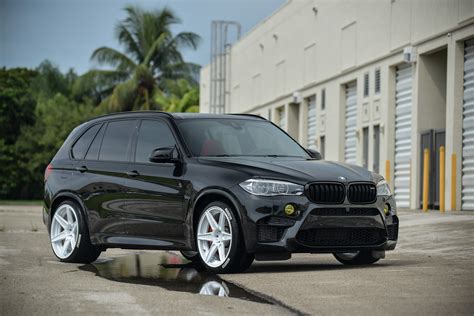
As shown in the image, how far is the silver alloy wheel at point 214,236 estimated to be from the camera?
420 inches

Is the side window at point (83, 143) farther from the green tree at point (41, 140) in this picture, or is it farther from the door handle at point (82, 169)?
the green tree at point (41, 140)

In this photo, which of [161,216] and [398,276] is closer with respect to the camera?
[398,276]

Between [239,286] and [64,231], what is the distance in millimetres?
3796

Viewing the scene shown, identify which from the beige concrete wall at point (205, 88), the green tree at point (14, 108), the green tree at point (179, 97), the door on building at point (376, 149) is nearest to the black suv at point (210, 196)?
the door on building at point (376, 149)

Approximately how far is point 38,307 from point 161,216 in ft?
11.3

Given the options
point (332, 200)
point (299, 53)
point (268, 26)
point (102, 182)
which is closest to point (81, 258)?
point (102, 182)

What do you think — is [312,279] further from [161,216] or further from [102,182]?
[102,182]

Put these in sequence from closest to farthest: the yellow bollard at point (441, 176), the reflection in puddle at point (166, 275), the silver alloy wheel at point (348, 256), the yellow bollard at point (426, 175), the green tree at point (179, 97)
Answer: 1. the reflection in puddle at point (166, 275)
2. the silver alloy wheel at point (348, 256)
3. the yellow bollard at point (441, 176)
4. the yellow bollard at point (426, 175)
5. the green tree at point (179, 97)

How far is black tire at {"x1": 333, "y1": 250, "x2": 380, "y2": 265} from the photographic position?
11.9 m

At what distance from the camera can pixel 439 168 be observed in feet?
87.9

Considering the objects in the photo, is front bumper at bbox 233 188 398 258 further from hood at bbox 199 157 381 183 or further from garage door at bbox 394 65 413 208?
garage door at bbox 394 65 413 208

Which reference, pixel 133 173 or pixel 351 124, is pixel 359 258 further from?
pixel 351 124

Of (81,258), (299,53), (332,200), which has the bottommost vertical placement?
(81,258)

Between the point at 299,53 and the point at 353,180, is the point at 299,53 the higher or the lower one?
the higher one
